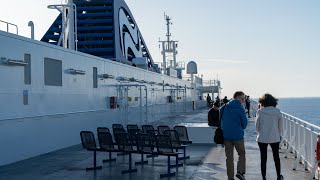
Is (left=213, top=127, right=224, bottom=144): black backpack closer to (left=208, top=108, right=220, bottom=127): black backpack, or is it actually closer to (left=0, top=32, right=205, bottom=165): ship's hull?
(left=208, top=108, right=220, bottom=127): black backpack

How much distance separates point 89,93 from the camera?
1786 centimetres

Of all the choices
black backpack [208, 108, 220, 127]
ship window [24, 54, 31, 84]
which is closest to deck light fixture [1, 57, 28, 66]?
ship window [24, 54, 31, 84]

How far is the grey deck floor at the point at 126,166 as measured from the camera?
956 cm

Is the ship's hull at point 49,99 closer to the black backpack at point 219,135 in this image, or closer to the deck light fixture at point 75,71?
the deck light fixture at point 75,71

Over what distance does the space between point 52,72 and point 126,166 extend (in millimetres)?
4947

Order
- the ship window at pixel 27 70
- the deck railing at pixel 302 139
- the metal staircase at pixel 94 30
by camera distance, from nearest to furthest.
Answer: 1. the deck railing at pixel 302 139
2. the ship window at pixel 27 70
3. the metal staircase at pixel 94 30

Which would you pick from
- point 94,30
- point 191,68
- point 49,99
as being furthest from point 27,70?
point 191,68

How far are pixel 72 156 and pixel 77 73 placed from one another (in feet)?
13.0

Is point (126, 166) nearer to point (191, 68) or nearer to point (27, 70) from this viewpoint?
point (27, 70)

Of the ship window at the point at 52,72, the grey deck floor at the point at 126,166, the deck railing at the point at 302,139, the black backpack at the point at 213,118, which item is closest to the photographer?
the deck railing at the point at 302,139

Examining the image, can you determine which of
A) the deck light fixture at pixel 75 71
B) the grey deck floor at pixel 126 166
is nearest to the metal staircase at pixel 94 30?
the deck light fixture at pixel 75 71

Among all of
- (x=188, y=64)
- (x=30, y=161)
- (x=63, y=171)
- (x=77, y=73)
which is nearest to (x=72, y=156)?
(x=30, y=161)

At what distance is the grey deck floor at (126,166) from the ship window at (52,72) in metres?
2.30

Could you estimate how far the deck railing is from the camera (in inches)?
354
